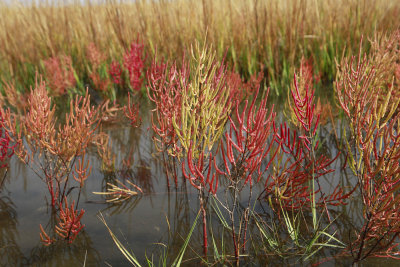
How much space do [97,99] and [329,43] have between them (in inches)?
125

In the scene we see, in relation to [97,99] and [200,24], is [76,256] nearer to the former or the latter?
[97,99]

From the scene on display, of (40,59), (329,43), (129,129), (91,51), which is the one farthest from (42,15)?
(329,43)

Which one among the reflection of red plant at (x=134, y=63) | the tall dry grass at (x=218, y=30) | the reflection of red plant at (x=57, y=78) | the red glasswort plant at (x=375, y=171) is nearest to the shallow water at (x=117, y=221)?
the red glasswort plant at (x=375, y=171)

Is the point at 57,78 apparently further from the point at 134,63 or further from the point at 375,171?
the point at 375,171

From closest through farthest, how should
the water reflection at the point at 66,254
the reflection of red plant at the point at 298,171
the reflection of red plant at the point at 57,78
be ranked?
the reflection of red plant at the point at 298,171 < the water reflection at the point at 66,254 < the reflection of red plant at the point at 57,78

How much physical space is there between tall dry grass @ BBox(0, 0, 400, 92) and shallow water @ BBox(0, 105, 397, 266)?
2311 mm

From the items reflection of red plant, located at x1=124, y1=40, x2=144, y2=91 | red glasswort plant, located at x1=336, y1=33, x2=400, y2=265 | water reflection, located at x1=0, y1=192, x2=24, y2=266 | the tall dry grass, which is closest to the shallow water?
water reflection, located at x1=0, y1=192, x2=24, y2=266

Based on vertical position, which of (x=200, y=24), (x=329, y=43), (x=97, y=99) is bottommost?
(x=97, y=99)

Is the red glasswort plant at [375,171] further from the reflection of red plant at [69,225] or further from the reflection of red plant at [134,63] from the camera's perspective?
the reflection of red plant at [134,63]

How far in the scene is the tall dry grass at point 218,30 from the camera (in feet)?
15.4

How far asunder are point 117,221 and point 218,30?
3.54 m

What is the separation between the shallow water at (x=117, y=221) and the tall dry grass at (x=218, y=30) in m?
2.31

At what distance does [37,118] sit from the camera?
1.95 metres

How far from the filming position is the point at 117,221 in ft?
6.73
